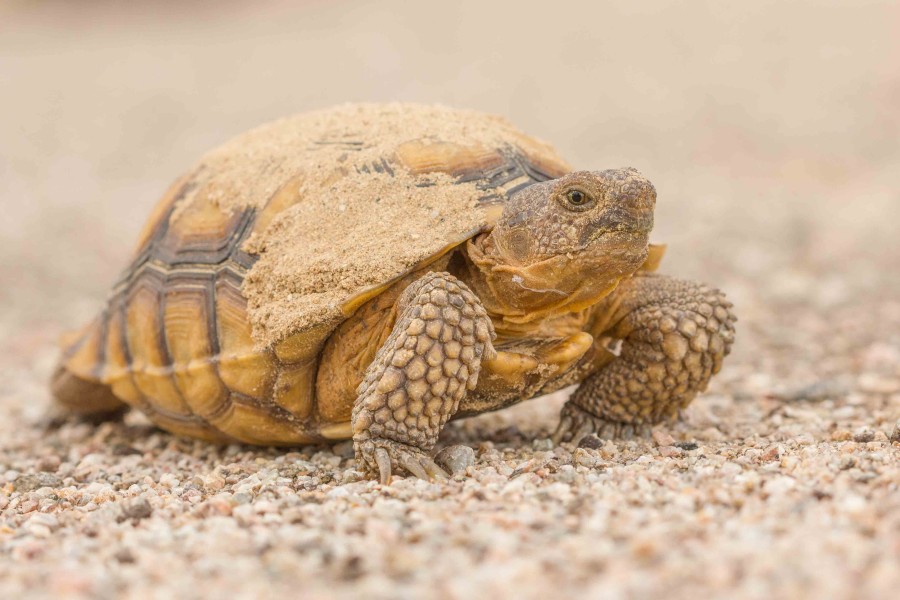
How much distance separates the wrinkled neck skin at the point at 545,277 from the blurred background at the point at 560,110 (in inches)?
129

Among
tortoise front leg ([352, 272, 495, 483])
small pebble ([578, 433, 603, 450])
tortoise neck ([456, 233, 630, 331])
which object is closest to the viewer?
tortoise front leg ([352, 272, 495, 483])

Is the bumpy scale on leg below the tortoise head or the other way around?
below

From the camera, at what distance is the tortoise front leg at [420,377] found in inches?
152

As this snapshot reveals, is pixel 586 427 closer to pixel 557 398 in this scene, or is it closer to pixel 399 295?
pixel 399 295

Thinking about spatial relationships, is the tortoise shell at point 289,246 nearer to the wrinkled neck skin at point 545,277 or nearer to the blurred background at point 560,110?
the wrinkled neck skin at point 545,277

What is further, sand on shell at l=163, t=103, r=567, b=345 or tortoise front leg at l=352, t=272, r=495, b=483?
sand on shell at l=163, t=103, r=567, b=345

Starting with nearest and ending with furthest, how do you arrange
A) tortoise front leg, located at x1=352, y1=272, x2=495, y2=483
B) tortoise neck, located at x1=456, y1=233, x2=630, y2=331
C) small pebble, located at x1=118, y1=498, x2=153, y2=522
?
1. small pebble, located at x1=118, y1=498, x2=153, y2=522
2. tortoise front leg, located at x1=352, y1=272, x2=495, y2=483
3. tortoise neck, located at x1=456, y1=233, x2=630, y2=331

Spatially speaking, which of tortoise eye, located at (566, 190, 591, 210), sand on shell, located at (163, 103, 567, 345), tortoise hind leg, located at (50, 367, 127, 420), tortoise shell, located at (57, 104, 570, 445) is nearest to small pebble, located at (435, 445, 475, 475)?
tortoise shell, located at (57, 104, 570, 445)

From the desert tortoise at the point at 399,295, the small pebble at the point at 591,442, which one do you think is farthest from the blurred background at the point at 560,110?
the small pebble at the point at 591,442

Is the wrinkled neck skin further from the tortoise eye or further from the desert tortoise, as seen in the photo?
the tortoise eye

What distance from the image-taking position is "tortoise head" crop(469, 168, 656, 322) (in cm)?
398

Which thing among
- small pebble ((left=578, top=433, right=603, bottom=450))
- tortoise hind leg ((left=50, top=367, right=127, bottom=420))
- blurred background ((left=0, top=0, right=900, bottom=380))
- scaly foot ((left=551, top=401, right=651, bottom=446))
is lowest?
tortoise hind leg ((left=50, top=367, right=127, bottom=420))

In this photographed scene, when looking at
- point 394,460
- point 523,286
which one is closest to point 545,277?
point 523,286

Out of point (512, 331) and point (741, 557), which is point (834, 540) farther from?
point (512, 331)
